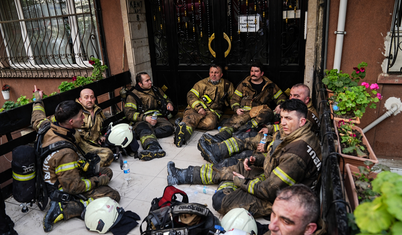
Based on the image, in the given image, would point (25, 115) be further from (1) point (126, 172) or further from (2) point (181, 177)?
(2) point (181, 177)

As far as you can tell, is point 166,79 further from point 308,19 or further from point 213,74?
point 308,19

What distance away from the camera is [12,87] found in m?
8.62

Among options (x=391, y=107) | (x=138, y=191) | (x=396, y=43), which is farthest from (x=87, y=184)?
(x=396, y=43)

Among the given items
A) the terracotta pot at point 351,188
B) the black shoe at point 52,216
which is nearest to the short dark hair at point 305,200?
the terracotta pot at point 351,188

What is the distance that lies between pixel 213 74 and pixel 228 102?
2.54 ft

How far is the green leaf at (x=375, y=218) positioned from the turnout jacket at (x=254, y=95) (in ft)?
15.3

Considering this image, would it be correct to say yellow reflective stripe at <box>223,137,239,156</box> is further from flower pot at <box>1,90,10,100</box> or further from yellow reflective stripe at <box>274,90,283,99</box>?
flower pot at <box>1,90,10,100</box>

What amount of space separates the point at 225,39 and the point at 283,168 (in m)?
3.93

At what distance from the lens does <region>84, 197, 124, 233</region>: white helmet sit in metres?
3.25

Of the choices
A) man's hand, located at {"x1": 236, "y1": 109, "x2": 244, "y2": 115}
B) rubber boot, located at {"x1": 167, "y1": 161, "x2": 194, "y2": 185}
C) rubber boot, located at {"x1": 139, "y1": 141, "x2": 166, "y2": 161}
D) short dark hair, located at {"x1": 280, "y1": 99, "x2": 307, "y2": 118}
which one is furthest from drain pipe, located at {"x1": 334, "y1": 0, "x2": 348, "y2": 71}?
rubber boot, located at {"x1": 139, "y1": 141, "x2": 166, "y2": 161}

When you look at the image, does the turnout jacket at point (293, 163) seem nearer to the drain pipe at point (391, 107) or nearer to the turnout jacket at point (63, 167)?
the turnout jacket at point (63, 167)

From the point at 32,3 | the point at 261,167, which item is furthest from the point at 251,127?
the point at 32,3

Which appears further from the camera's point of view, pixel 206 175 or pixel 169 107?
pixel 169 107

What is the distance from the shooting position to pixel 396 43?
4.71 meters
